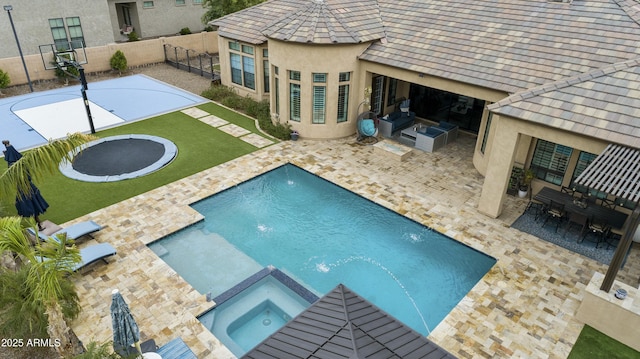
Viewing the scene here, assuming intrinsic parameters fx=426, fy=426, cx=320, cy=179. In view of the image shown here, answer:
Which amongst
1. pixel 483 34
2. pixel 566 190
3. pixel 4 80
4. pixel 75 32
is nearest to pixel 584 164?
→ pixel 566 190

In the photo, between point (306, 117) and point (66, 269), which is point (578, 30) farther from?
point (66, 269)

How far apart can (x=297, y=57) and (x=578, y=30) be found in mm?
10898

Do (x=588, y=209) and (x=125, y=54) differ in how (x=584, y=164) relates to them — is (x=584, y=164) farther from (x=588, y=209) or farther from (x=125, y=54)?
(x=125, y=54)

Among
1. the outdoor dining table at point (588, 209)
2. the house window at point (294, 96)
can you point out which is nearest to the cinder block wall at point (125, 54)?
the house window at point (294, 96)

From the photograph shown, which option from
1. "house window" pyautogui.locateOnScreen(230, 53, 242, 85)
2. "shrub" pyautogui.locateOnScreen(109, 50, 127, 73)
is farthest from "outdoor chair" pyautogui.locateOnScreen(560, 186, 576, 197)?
"shrub" pyautogui.locateOnScreen(109, 50, 127, 73)

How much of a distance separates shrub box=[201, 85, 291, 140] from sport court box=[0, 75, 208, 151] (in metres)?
0.93

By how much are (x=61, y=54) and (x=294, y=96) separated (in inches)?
650

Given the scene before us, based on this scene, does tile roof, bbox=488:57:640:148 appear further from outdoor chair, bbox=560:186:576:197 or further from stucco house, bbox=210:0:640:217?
outdoor chair, bbox=560:186:576:197

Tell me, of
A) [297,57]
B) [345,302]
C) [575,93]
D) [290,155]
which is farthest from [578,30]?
[345,302]

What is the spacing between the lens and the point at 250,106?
Answer: 22.4 m

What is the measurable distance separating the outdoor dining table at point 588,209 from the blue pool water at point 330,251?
10.5 feet

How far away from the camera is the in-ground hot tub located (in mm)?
10258

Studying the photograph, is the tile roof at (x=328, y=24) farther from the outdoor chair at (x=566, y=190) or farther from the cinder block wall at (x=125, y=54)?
the cinder block wall at (x=125, y=54)

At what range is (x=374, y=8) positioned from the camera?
21.0m
